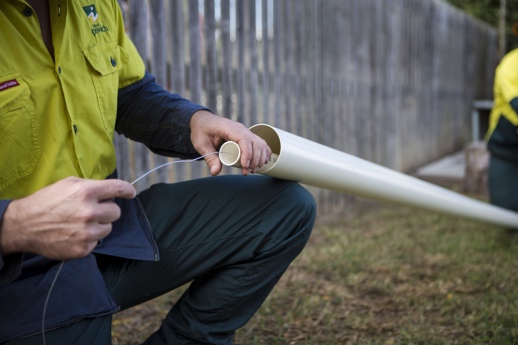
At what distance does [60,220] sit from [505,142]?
3387 mm

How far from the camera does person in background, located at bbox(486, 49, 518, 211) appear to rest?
3666mm

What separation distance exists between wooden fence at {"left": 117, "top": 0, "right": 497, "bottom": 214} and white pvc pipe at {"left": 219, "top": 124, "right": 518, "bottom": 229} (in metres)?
1.24

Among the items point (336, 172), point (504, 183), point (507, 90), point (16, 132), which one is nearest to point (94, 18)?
point (16, 132)

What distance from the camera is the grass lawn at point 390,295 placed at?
225 centimetres

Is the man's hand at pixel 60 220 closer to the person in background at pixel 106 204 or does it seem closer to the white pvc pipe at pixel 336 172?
the person in background at pixel 106 204

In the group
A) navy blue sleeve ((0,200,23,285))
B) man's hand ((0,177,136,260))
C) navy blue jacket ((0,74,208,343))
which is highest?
man's hand ((0,177,136,260))

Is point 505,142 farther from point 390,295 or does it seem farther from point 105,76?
point 105,76

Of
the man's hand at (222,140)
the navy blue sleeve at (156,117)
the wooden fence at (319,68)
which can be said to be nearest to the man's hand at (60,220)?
the man's hand at (222,140)

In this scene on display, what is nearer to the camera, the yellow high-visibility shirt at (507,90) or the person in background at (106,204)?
the person in background at (106,204)

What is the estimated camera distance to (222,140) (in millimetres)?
1692

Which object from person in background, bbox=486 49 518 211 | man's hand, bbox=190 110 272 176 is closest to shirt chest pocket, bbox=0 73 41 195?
man's hand, bbox=190 110 272 176

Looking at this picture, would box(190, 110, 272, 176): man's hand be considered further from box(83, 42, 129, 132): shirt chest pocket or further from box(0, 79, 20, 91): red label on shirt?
box(0, 79, 20, 91): red label on shirt

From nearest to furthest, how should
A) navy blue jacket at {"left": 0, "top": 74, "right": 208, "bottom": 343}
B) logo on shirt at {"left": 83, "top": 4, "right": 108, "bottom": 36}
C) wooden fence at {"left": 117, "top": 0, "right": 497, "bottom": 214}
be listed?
navy blue jacket at {"left": 0, "top": 74, "right": 208, "bottom": 343} < logo on shirt at {"left": 83, "top": 4, "right": 108, "bottom": 36} < wooden fence at {"left": 117, "top": 0, "right": 497, "bottom": 214}

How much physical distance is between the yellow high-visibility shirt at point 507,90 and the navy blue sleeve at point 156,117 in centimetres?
257
